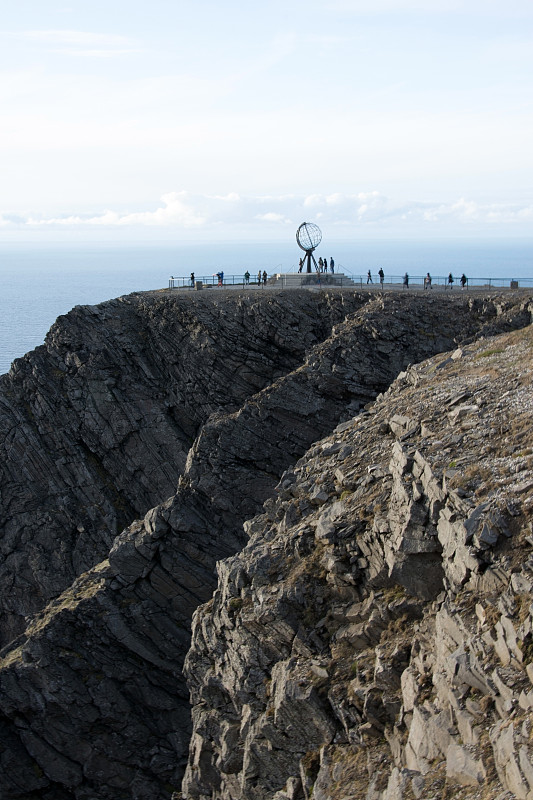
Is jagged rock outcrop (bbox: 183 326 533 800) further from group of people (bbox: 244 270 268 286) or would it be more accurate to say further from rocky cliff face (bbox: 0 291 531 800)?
group of people (bbox: 244 270 268 286)

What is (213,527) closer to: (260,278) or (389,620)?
(389,620)

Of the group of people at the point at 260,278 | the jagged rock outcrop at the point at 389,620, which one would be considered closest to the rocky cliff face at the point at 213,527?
the jagged rock outcrop at the point at 389,620

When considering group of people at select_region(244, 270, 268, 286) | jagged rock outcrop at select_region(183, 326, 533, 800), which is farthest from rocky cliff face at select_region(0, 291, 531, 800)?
group of people at select_region(244, 270, 268, 286)

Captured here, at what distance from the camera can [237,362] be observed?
51.8 meters

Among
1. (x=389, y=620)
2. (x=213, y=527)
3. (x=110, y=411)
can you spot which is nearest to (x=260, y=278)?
(x=110, y=411)

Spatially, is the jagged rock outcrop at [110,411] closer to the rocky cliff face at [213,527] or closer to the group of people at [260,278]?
the rocky cliff face at [213,527]

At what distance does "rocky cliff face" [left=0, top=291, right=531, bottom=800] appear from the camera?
2570cm

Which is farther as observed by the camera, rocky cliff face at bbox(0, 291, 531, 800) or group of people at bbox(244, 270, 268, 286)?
group of people at bbox(244, 270, 268, 286)

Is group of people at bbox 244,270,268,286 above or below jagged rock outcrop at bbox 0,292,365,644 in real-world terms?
above

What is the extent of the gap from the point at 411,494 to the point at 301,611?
5461 mm

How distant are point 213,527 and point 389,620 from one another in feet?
64.8

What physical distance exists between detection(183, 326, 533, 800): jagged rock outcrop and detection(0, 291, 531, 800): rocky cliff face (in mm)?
103

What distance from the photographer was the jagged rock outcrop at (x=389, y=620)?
19562mm

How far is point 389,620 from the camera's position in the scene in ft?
80.8
